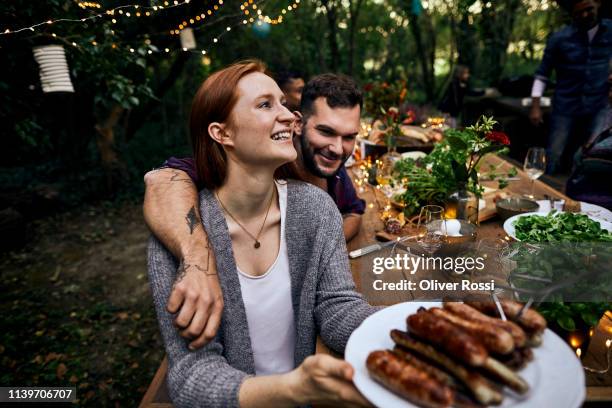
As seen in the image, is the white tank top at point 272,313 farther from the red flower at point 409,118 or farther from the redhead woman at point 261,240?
the red flower at point 409,118

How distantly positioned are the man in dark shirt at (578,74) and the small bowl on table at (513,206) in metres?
3.95

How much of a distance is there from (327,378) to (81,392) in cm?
342

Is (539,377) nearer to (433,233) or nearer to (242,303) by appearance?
(433,233)

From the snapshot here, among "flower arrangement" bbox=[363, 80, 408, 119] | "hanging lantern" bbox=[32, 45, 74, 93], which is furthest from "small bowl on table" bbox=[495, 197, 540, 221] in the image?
"hanging lantern" bbox=[32, 45, 74, 93]

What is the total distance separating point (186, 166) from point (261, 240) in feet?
1.88

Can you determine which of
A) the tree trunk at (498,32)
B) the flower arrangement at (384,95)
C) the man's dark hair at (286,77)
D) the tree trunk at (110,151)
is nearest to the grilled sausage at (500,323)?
the flower arrangement at (384,95)

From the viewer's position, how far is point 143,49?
4.94 meters

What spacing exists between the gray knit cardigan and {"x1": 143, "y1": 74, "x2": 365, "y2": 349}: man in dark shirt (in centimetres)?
9

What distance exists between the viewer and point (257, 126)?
1.81 metres

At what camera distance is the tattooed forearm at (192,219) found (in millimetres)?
1701

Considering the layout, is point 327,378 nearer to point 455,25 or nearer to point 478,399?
point 478,399

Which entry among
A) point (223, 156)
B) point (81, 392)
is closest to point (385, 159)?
point (223, 156)

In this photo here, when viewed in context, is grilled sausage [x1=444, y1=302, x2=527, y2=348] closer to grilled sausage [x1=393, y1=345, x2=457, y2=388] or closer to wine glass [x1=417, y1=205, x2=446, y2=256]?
grilled sausage [x1=393, y1=345, x2=457, y2=388]

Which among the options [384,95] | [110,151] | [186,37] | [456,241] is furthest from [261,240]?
[110,151]
